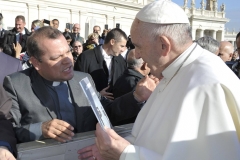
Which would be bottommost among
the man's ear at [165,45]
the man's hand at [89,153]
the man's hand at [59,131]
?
the man's hand at [89,153]

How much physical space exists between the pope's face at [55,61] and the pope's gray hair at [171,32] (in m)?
0.88

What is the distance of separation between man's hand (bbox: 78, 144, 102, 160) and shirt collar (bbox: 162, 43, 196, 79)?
2.06 feet

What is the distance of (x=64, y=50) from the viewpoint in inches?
88.7

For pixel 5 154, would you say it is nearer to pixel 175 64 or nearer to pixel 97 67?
pixel 175 64

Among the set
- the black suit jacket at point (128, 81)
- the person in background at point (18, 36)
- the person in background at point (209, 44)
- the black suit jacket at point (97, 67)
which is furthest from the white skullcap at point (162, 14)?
the person in background at point (18, 36)

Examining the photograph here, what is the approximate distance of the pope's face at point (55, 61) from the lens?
2.21 metres

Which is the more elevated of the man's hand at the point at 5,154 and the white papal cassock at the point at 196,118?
the white papal cassock at the point at 196,118

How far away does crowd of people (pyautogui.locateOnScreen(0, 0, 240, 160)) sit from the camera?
1387 mm

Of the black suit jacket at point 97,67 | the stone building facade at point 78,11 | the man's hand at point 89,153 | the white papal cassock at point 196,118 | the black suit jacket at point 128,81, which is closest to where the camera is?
the white papal cassock at point 196,118

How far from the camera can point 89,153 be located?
180cm

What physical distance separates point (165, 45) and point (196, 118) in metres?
0.42

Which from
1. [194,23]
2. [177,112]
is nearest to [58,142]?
[177,112]

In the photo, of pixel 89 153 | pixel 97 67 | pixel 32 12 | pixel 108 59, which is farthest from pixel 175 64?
pixel 32 12

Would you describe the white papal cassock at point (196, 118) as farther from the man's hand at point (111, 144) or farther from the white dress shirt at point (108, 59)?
the white dress shirt at point (108, 59)
